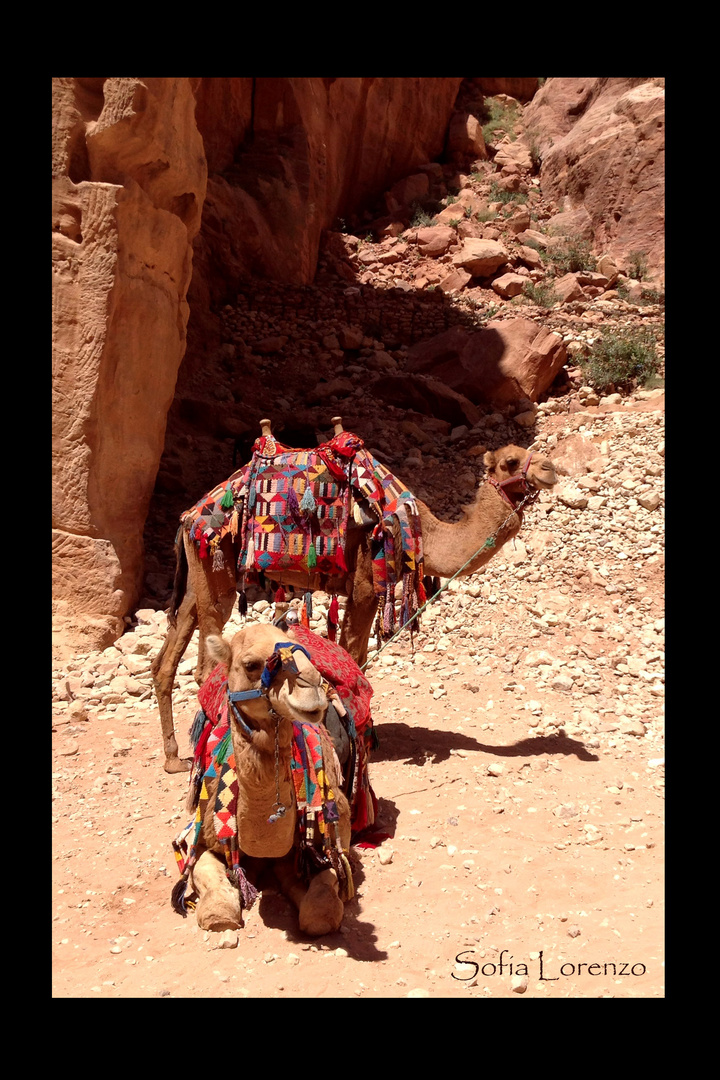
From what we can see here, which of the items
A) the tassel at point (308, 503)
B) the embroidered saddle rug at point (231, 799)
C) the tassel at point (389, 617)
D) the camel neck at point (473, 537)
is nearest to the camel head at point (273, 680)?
the embroidered saddle rug at point (231, 799)

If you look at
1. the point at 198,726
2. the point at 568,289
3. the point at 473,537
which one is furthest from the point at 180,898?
the point at 568,289

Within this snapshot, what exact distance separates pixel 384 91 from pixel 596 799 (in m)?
18.2

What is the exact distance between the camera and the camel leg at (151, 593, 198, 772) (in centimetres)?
597

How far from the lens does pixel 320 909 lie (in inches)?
143

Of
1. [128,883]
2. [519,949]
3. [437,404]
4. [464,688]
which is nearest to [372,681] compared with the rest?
[464,688]

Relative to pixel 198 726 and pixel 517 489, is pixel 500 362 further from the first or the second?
pixel 198 726

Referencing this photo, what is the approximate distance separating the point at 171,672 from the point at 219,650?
2946 millimetres

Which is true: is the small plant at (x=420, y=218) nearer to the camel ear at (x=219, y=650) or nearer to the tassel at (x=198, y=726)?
the tassel at (x=198, y=726)

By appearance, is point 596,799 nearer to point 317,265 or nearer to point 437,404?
point 437,404

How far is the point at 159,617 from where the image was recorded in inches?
352

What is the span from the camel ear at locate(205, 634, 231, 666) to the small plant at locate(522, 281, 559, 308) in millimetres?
14168

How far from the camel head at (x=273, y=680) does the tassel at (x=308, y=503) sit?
2.77 m

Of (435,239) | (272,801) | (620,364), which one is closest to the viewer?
(272,801)

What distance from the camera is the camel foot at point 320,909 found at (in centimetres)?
364
